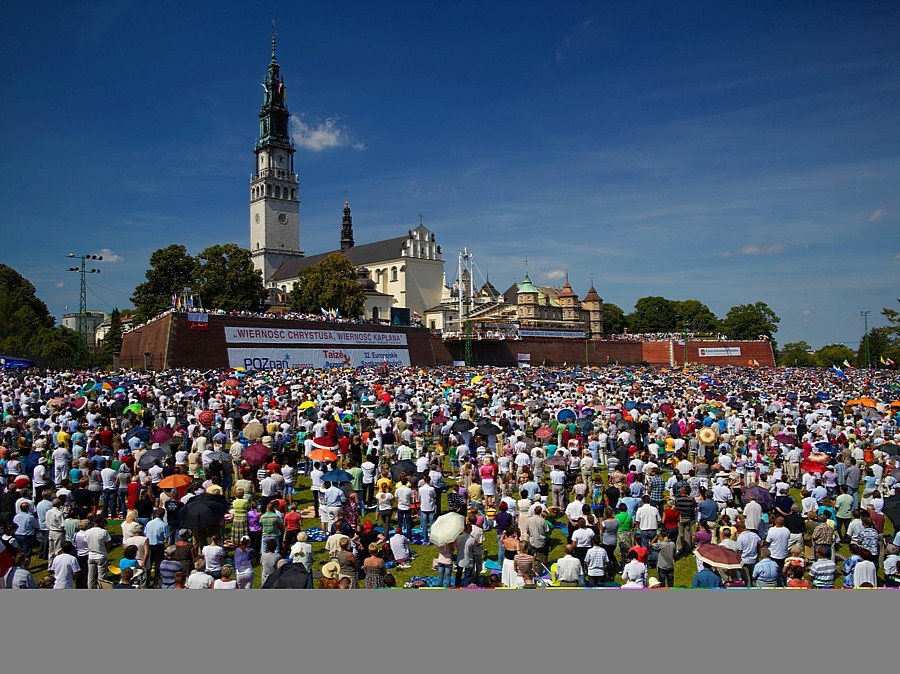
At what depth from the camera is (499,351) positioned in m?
76.6

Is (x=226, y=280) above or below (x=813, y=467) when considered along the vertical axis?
above

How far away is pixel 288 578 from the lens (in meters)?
7.85

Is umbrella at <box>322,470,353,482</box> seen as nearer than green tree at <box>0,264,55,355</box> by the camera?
Yes

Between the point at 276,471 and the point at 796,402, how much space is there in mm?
19649

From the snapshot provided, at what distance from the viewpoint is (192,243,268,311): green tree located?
231 feet

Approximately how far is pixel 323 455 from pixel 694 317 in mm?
132739

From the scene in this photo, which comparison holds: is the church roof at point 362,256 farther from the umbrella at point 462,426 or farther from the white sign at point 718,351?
the umbrella at point 462,426

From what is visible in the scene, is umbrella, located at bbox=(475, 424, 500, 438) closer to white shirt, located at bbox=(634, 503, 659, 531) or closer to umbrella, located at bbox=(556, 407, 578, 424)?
umbrella, located at bbox=(556, 407, 578, 424)

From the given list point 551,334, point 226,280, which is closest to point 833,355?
point 551,334

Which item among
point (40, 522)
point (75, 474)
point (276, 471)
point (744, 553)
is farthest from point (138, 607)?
point (744, 553)

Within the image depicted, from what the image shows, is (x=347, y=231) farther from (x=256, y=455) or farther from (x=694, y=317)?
(x=256, y=455)

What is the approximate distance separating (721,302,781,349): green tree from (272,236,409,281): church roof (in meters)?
60.0

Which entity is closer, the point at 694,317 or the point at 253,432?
the point at 253,432

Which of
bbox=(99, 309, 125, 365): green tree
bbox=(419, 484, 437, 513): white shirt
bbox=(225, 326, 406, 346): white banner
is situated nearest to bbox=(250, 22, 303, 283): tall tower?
bbox=(99, 309, 125, 365): green tree
